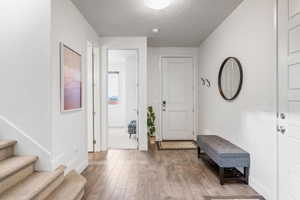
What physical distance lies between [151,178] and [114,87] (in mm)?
5396

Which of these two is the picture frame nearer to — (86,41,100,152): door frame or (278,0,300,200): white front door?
(86,41,100,152): door frame

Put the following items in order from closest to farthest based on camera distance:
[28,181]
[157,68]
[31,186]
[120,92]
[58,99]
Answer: [31,186] < [28,181] < [58,99] < [157,68] < [120,92]

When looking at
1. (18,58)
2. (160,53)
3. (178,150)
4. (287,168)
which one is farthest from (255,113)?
(160,53)

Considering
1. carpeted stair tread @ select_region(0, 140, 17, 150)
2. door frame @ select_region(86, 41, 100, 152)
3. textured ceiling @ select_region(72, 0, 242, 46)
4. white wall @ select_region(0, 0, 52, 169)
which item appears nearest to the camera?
carpeted stair tread @ select_region(0, 140, 17, 150)

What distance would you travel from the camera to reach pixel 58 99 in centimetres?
230

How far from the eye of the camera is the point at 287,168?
1.90 meters

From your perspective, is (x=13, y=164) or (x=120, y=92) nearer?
(x=13, y=164)

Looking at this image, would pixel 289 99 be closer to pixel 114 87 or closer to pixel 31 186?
pixel 31 186

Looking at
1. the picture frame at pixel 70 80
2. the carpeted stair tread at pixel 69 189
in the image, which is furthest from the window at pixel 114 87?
the carpeted stair tread at pixel 69 189

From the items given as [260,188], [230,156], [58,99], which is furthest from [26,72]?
[260,188]

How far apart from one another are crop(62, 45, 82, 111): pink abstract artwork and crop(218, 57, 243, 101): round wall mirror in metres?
2.51

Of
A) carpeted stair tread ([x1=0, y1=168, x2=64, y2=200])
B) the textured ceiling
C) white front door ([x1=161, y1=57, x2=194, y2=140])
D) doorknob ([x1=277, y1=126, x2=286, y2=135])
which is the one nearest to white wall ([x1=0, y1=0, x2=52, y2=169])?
carpeted stair tread ([x1=0, y1=168, x2=64, y2=200])

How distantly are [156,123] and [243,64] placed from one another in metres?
3.02

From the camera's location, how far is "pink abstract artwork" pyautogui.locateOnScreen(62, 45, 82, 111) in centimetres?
245
